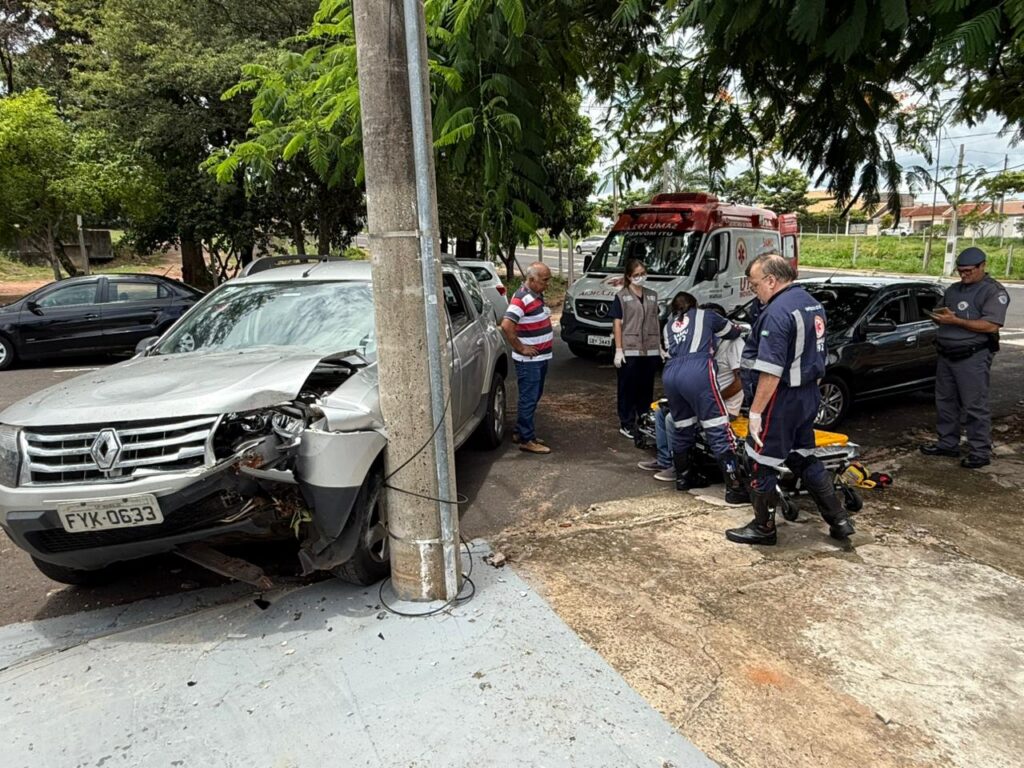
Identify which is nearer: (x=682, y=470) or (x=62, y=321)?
(x=682, y=470)

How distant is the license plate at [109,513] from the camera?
281cm

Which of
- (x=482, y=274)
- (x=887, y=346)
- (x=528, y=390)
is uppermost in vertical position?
(x=482, y=274)

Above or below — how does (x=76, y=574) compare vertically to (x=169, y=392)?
below

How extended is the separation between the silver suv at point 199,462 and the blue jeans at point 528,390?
239 cm

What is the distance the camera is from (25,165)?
43.0 feet

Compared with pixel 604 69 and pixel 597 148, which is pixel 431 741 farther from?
pixel 597 148

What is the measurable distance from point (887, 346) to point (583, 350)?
467 centimetres

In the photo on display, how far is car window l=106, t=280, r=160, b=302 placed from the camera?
10938mm

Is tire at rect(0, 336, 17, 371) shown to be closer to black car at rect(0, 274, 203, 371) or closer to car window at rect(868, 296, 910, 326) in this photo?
black car at rect(0, 274, 203, 371)

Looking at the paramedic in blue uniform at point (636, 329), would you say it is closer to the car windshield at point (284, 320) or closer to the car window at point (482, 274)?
the car windshield at point (284, 320)

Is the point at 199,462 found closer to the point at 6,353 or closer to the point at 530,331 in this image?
the point at 530,331

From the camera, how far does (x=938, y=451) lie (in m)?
6.06

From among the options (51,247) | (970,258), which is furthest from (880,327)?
(51,247)

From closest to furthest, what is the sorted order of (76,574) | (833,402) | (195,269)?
(76,574) < (833,402) < (195,269)
